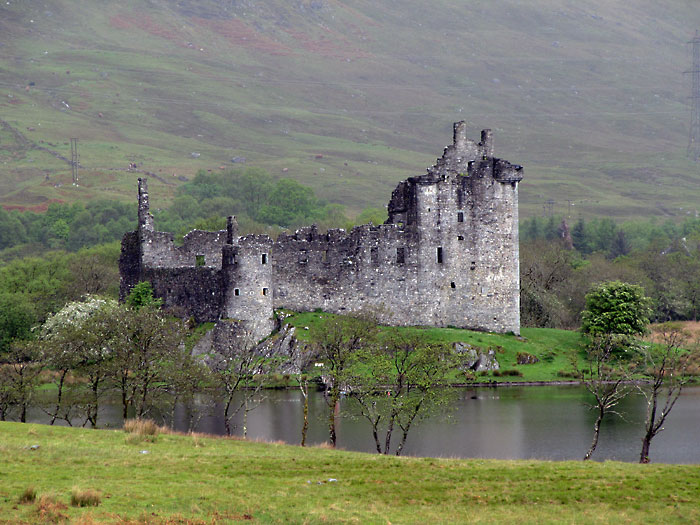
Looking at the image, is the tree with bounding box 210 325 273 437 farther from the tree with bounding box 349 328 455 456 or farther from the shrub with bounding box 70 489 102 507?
the shrub with bounding box 70 489 102 507

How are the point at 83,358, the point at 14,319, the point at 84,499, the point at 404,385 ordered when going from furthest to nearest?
the point at 14,319 → the point at 83,358 → the point at 404,385 → the point at 84,499

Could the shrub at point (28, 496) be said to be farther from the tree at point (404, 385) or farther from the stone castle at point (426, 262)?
the stone castle at point (426, 262)

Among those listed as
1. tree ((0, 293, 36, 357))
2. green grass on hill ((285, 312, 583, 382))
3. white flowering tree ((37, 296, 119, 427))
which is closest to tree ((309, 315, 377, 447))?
green grass on hill ((285, 312, 583, 382))

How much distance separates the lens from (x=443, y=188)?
78.8 meters

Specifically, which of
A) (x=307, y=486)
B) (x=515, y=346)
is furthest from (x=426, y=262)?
(x=307, y=486)

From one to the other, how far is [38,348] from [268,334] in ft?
63.4

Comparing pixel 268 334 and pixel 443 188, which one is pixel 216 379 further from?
pixel 443 188

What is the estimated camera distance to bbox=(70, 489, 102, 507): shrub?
31625 mm

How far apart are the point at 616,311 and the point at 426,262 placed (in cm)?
1438

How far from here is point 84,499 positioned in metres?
31.7

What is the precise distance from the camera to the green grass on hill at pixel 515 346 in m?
73.2

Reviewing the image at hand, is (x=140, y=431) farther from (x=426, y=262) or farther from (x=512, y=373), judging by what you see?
(x=426, y=262)

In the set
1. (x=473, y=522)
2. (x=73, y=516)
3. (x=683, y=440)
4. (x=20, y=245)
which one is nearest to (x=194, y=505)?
(x=73, y=516)

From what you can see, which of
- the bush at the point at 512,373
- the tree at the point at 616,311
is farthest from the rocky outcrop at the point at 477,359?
the tree at the point at 616,311
